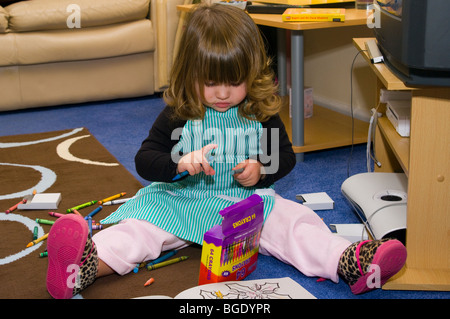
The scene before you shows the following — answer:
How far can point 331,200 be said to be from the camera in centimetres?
138

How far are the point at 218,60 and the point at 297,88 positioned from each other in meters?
0.62

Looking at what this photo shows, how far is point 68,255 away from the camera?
3.21 feet

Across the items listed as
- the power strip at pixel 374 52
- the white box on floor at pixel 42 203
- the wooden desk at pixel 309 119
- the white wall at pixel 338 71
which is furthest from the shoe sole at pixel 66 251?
the white wall at pixel 338 71

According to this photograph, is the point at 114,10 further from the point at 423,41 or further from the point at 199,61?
the point at 423,41

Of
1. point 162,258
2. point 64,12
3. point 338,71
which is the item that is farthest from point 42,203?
point 338,71

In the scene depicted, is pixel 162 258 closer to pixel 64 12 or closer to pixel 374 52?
pixel 374 52

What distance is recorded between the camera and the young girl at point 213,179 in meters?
1.00

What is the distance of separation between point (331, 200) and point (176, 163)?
44cm

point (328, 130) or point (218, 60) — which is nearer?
point (218, 60)

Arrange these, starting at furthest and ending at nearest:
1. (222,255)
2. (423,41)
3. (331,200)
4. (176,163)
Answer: (331,200) < (176,163) < (222,255) < (423,41)

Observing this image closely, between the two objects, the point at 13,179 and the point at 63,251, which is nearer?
the point at 63,251

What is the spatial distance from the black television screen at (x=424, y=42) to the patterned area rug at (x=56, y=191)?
1.74 feet

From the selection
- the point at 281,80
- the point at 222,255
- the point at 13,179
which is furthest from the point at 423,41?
the point at 281,80

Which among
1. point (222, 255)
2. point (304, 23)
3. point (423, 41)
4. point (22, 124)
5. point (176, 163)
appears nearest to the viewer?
point (423, 41)
